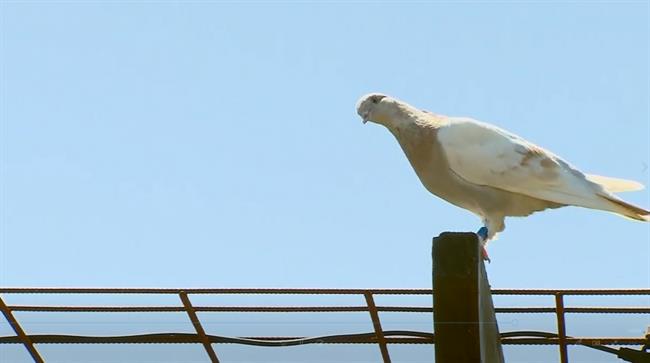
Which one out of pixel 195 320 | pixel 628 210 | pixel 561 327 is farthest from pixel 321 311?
pixel 628 210

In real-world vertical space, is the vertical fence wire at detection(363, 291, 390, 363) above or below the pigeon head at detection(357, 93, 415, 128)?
below

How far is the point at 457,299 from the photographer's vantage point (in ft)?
14.4

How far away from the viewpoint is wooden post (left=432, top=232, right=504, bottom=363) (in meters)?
4.35

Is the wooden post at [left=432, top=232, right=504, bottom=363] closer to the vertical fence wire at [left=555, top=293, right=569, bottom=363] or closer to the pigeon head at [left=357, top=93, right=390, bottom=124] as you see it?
the vertical fence wire at [left=555, top=293, right=569, bottom=363]

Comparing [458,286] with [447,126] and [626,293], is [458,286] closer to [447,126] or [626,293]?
[626,293]

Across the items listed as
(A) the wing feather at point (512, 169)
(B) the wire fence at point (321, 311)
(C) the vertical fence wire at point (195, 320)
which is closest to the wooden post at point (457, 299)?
(B) the wire fence at point (321, 311)

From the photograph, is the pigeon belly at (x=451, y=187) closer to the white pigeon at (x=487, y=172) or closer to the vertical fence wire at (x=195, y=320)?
the white pigeon at (x=487, y=172)

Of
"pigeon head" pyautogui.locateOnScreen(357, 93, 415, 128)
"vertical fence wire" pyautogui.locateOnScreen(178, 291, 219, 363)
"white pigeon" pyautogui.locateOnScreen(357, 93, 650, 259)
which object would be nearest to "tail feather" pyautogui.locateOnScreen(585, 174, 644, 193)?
"white pigeon" pyautogui.locateOnScreen(357, 93, 650, 259)

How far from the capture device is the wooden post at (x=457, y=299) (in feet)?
14.3

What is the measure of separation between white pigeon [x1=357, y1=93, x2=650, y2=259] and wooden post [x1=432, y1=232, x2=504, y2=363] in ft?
7.96

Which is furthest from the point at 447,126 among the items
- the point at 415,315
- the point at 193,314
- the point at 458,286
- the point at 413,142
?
the point at 458,286

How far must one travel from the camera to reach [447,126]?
7.18 m

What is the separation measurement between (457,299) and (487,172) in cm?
264

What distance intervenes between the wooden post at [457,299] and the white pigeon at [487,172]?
2427 millimetres
